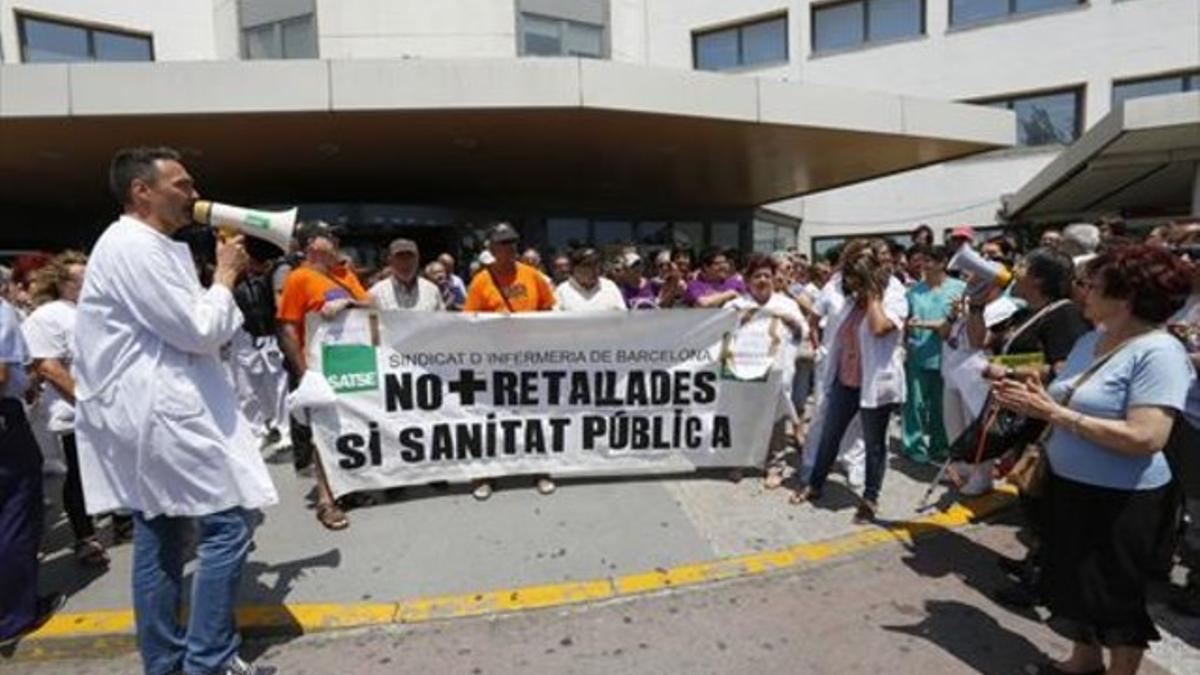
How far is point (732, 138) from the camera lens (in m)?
10.6

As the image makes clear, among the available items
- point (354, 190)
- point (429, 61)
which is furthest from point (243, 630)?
point (354, 190)

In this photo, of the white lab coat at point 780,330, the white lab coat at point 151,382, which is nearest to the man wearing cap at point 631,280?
the white lab coat at point 780,330

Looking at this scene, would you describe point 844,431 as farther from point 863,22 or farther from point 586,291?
point 863,22

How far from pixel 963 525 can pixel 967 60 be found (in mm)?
19705

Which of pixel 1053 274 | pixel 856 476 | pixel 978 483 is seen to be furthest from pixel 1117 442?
pixel 978 483

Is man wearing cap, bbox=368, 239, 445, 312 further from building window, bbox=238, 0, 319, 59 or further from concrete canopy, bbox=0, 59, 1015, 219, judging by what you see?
building window, bbox=238, 0, 319, 59

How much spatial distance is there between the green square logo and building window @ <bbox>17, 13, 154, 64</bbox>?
1747 cm

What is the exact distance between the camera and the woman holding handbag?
2.43 metres

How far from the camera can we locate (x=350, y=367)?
4.71 metres

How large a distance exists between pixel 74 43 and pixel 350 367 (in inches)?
719

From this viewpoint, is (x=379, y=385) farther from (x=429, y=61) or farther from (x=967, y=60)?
(x=967, y=60)

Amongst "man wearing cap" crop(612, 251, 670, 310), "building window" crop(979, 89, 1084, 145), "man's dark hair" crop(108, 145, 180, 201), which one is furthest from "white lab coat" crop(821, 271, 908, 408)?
"building window" crop(979, 89, 1084, 145)

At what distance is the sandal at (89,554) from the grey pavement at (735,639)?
874 mm

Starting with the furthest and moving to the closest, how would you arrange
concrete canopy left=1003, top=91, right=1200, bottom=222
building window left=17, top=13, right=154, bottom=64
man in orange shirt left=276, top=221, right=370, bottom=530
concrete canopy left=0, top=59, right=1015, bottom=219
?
building window left=17, top=13, right=154, bottom=64
concrete canopy left=1003, top=91, right=1200, bottom=222
concrete canopy left=0, top=59, right=1015, bottom=219
man in orange shirt left=276, top=221, right=370, bottom=530
